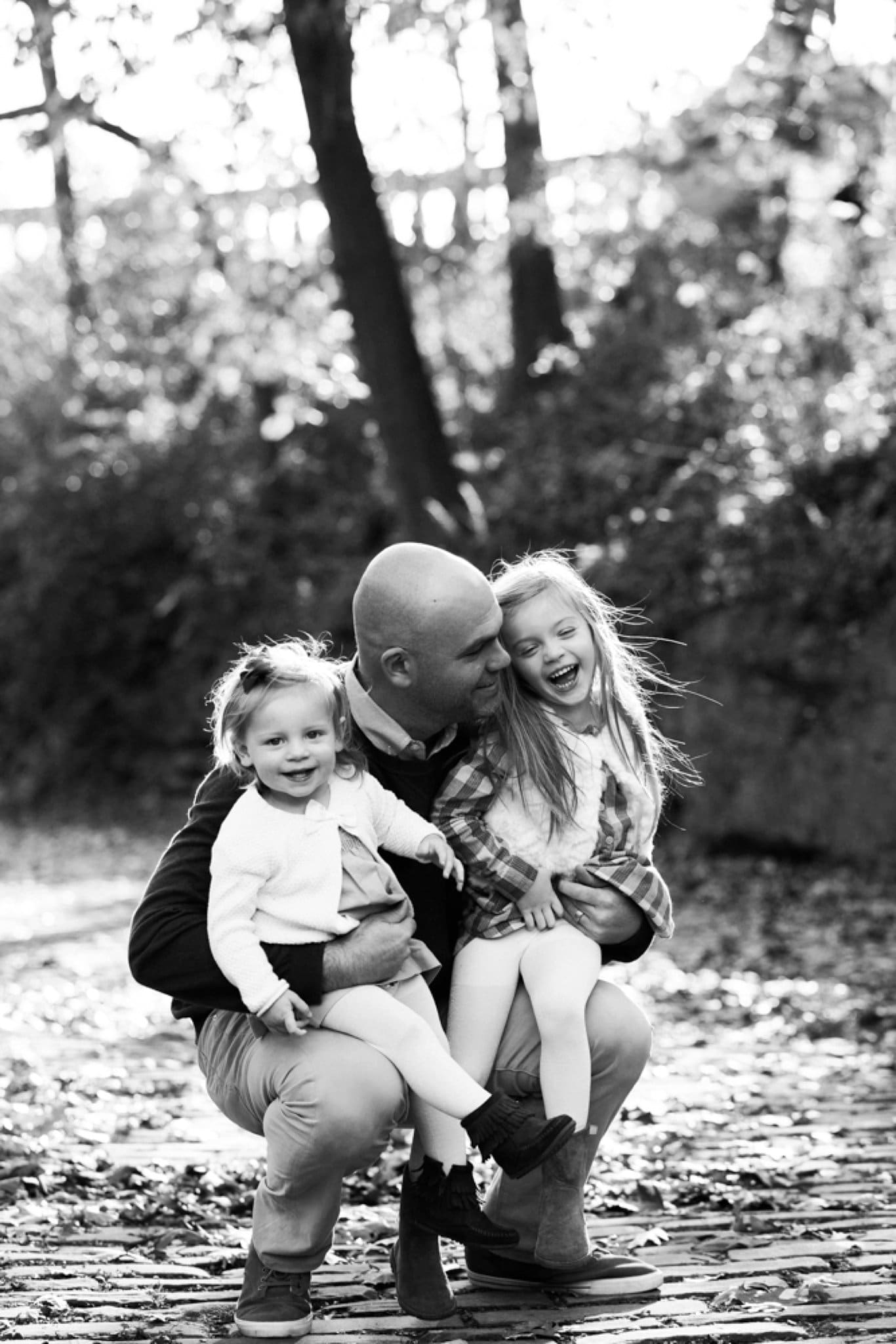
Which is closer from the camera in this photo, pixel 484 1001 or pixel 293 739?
pixel 293 739

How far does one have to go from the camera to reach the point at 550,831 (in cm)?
389

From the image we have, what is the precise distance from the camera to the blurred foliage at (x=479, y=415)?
11883 millimetres

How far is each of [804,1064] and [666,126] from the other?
10501 millimetres

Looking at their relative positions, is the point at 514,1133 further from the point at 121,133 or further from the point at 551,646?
the point at 121,133

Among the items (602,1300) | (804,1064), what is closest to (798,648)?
(804,1064)

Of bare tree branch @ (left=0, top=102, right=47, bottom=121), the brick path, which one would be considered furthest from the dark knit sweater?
bare tree branch @ (left=0, top=102, right=47, bottom=121)

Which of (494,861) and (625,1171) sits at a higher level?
(494,861)

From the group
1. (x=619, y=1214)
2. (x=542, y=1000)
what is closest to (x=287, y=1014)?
(x=542, y=1000)

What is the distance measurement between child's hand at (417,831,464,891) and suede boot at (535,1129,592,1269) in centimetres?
64

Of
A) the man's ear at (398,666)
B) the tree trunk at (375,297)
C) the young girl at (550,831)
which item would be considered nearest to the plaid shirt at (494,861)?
the young girl at (550,831)

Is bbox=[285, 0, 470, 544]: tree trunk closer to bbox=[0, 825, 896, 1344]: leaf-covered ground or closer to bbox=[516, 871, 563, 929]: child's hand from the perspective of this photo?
bbox=[0, 825, 896, 1344]: leaf-covered ground

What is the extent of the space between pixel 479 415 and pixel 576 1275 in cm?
1378

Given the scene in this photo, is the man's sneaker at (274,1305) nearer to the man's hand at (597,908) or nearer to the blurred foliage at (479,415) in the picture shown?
the man's hand at (597,908)

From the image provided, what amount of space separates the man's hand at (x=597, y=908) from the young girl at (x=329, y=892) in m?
0.30
